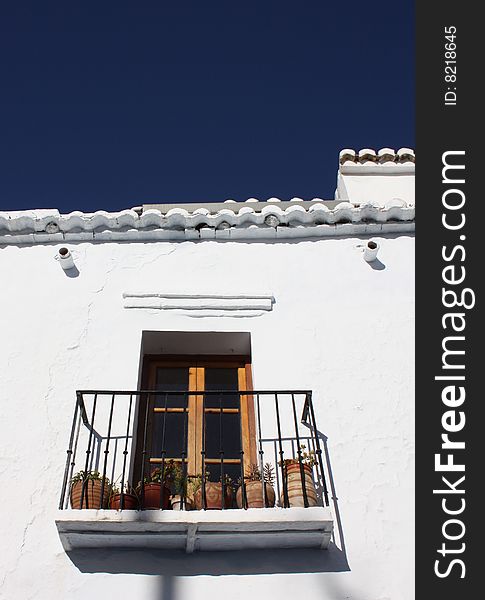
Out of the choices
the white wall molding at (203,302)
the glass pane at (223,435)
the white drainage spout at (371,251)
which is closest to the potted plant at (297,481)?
the glass pane at (223,435)

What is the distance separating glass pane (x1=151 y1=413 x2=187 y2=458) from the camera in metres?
5.89

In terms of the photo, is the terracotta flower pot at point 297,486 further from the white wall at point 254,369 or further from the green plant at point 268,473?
the white wall at point 254,369

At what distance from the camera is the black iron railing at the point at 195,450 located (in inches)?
199

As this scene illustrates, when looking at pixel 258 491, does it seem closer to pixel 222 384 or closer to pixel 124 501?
pixel 124 501

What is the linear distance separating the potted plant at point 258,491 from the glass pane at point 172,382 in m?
1.13

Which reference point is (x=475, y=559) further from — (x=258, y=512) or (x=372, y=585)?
(x=258, y=512)

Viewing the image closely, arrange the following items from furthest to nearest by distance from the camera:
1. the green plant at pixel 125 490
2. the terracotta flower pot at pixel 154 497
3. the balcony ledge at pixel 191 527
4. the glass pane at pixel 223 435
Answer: the glass pane at pixel 223 435 < the green plant at pixel 125 490 < the terracotta flower pot at pixel 154 497 < the balcony ledge at pixel 191 527

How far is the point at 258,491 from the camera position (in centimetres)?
508

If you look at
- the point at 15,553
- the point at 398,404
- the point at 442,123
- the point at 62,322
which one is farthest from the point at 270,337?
the point at 15,553

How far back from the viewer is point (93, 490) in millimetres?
5023

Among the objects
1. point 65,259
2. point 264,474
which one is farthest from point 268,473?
point 65,259

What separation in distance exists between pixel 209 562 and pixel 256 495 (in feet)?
1.64

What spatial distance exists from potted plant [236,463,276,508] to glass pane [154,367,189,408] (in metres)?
1.13

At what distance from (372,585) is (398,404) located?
1.47 meters
